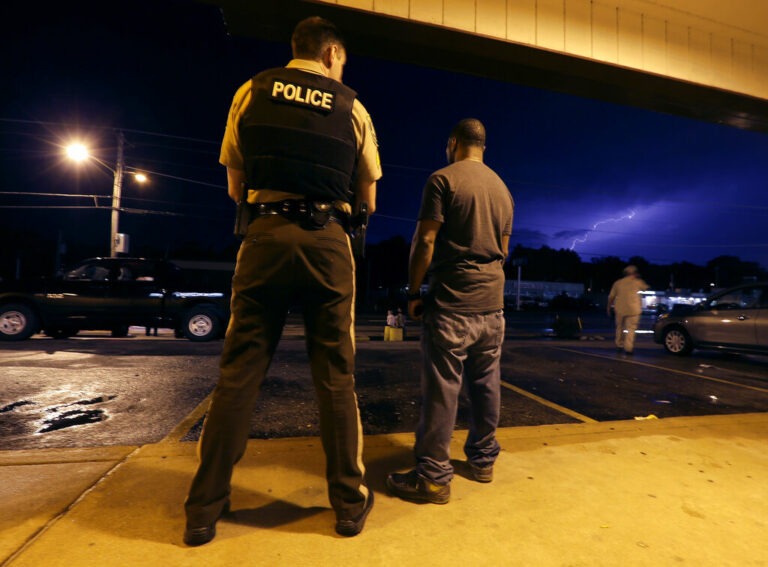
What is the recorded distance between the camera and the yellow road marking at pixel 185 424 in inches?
94.0

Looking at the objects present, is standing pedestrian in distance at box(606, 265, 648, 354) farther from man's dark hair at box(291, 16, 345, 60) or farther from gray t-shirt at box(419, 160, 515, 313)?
man's dark hair at box(291, 16, 345, 60)

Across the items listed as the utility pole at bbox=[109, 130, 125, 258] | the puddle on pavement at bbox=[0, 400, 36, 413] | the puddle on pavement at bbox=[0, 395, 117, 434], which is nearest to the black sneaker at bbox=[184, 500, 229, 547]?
the puddle on pavement at bbox=[0, 395, 117, 434]

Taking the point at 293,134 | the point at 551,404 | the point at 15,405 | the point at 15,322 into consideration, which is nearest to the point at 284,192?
the point at 293,134

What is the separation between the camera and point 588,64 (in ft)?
13.1

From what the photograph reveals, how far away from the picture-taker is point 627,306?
7.27 m

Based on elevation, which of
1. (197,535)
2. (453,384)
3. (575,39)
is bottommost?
(197,535)

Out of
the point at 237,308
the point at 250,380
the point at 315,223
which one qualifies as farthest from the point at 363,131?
the point at 250,380

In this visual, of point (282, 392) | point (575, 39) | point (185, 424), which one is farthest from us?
point (575, 39)

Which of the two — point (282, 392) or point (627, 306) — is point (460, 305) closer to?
point (282, 392)

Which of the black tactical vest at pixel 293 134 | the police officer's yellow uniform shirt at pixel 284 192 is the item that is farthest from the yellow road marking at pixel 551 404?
the black tactical vest at pixel 293 134

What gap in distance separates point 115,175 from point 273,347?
743 inches

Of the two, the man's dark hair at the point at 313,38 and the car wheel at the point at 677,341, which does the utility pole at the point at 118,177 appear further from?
the car wheel at the point at 677,341

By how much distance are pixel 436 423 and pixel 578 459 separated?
1.02 meters

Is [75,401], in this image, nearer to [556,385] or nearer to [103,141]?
[556,385]
